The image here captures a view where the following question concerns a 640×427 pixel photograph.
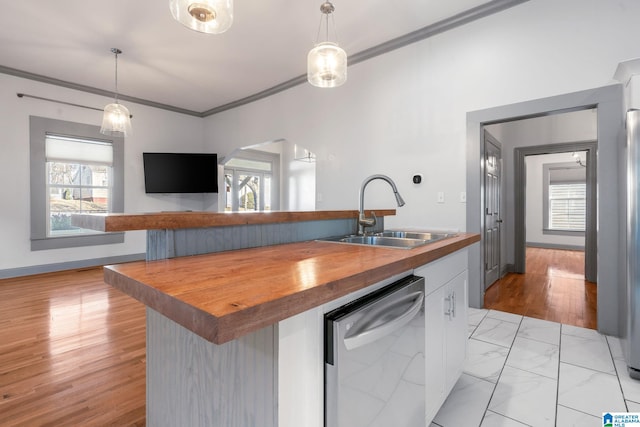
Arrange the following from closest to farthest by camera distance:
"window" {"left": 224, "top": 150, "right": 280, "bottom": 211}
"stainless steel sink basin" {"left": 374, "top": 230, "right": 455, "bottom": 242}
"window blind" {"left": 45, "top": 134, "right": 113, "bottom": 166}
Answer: "stainless steel sink basin" {"left": 374, "top": 230, "right": 455, "bottom": 242} < "window blind" {"left": 45, "top": 134, "right": 113, "bottom": 166} < "window" {"left": 224, "top": 150, "right": 280, "bottom": 211}

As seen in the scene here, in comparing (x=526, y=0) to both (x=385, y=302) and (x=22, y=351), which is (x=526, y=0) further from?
(x=22, y=351)

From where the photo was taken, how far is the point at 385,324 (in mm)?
913

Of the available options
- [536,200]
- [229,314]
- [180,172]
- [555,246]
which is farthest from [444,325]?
[536,200]

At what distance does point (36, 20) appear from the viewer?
10.6ft

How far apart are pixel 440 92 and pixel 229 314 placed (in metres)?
3.38

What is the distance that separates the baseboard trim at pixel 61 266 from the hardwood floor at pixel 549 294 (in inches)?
223

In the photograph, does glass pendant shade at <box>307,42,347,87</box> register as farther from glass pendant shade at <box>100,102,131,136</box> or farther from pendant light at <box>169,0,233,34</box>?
glass pendant shade at <box>100,102,131,136</box>

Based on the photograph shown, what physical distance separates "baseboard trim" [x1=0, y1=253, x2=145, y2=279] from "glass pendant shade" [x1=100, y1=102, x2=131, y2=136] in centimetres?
264

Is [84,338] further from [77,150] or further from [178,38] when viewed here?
[77,150]

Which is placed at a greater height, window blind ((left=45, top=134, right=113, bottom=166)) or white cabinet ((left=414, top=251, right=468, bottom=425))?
window blind ((left=45, top=134, right=113, bottom=166))

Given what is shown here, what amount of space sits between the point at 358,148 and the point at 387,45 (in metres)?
1.22

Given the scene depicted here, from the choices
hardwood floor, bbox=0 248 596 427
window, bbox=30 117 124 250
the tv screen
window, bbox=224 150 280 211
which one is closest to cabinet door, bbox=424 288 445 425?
hardwood floor, bbox=0 248 596 427

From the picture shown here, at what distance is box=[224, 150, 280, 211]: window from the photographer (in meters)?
7.46

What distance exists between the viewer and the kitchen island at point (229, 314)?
593mm
